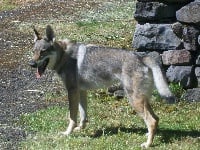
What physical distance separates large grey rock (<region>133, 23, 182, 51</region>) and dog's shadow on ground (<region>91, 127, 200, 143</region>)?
2.18 meters

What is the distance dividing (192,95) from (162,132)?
1.88 metres

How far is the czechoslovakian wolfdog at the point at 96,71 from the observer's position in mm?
8570

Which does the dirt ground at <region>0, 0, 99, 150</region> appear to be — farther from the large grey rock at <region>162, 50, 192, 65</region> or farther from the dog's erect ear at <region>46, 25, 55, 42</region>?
the large grey rock at <region>162, 50, 192, 65</region>

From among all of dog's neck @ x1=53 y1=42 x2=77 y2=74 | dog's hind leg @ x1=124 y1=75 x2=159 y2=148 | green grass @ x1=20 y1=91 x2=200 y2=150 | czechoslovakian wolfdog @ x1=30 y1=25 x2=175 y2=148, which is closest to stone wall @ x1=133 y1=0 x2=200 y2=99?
green grass @ x1=20 y1=91 x2=200 y2=150

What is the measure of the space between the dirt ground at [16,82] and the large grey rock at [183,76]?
2361 mm

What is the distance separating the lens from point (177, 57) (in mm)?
10844

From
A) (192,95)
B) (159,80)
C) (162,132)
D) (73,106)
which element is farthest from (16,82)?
(159,80)

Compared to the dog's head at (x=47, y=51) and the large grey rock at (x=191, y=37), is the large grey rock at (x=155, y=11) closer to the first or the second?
the large grey rock at (x=191, y=37)

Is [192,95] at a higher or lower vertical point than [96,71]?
lower

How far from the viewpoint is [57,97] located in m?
11.7

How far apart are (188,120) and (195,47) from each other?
160 centimetres

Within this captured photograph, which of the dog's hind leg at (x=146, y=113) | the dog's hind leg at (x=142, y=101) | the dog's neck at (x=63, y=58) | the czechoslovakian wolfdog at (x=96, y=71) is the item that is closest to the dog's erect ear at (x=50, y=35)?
the czechoslovakian wolfdog at (x=96, y=71)

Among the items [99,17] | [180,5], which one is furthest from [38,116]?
[99,17]

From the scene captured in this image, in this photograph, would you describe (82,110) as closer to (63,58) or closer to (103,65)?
(63,58)
